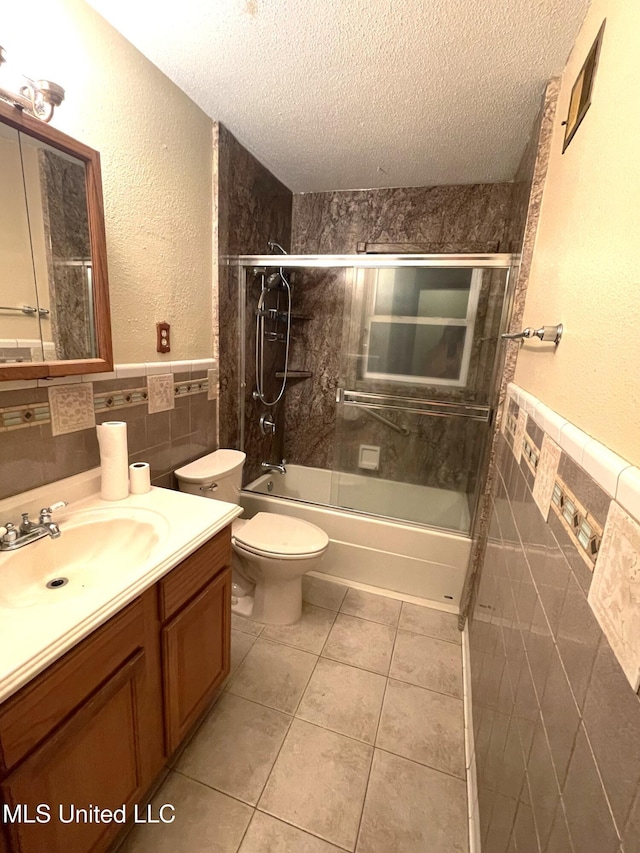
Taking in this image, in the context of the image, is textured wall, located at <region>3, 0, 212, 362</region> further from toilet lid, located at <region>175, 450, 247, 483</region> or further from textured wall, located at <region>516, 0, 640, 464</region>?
textured wall, located at <region>516, 0, 640, 464</region>

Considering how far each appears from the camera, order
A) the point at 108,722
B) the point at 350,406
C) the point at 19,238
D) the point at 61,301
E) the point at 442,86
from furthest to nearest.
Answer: the point at 350,406 → the point at 442,86 → the point at 61,301 → the point at 19,238 → the point at 108,722

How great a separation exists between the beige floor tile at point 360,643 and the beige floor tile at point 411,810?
394 millimetres

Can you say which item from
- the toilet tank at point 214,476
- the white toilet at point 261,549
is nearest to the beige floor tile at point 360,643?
the white toilet at point 261,549

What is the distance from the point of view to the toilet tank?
176cm

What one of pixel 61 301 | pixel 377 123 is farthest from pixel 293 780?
pixel 377 123

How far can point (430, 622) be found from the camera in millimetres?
1987

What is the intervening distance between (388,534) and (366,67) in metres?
2.08

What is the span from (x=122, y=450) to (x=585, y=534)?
1.31m

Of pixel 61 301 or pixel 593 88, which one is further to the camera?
pixel 61 301

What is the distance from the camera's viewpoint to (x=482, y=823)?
106 cm

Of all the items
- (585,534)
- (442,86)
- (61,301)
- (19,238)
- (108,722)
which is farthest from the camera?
(442,86)

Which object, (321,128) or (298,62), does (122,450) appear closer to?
(298,62)

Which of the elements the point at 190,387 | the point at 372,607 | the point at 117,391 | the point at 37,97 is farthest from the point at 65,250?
the point at 372,607

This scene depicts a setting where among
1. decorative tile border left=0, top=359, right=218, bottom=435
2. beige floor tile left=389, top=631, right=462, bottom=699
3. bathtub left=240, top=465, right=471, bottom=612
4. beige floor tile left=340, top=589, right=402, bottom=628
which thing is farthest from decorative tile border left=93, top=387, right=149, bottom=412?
beige floor tile left=389, top=631, right=462, bottom=699
